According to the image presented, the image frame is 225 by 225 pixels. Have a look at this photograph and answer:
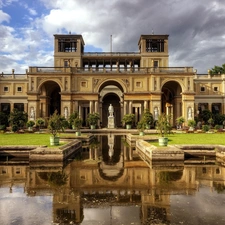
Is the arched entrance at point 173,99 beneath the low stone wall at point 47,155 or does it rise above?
above

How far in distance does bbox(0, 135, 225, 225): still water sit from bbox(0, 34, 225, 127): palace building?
104 feet

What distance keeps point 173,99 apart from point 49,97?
2205 centimetres

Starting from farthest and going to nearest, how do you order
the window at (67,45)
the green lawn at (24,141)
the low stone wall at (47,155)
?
the window at (67,45) → the green lawn at (24,141) → the low stone wall at (47,155)

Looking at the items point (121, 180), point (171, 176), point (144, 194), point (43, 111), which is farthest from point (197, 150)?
point (43, 111)

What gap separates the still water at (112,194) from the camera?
229 inches

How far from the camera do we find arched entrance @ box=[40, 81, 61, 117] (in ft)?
154

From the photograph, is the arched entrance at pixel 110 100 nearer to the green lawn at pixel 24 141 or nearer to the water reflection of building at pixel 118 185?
the green lawn at pixel 24 141

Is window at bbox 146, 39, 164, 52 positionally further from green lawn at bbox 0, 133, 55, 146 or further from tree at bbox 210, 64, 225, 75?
A: green lawn at bbox 0, 133, 55, 146

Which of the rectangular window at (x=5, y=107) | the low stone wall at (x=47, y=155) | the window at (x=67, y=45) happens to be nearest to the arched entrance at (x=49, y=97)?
the window at (x=67, y=45)

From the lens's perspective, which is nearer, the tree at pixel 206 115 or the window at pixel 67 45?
the tree at pixel 206 115

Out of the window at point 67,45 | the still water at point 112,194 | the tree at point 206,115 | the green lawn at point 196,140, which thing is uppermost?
the window at point 67,45

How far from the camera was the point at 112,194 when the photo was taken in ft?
24.6

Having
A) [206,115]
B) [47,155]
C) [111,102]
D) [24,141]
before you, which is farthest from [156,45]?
[47,155]

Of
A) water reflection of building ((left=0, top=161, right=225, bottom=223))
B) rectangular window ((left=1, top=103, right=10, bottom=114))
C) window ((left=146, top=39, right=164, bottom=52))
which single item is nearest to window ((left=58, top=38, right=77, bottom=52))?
window ((left=146, top=39, right=164, bottom=52))
